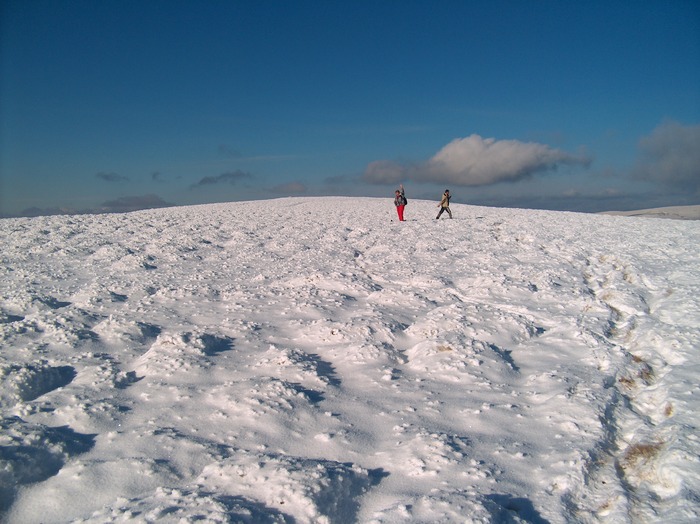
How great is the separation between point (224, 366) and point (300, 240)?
11729 mm

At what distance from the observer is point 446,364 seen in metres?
7.93

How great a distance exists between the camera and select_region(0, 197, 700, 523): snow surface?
4.80 m

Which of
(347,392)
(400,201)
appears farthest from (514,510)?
(400,201)

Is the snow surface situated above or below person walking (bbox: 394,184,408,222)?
below

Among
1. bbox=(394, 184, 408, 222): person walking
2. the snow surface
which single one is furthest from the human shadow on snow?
bbox=(394, 184, 408, 222): person walking

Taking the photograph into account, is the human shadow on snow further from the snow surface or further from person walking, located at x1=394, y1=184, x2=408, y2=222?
person walking, located at x1=394, y1=184, x2=408, y2=222

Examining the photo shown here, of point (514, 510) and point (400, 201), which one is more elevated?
point (400, 201)

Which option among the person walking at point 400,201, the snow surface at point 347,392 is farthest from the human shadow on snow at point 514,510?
the person walking at point 400,201

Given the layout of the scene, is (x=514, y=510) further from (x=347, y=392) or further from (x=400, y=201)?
(x=400, y=201)

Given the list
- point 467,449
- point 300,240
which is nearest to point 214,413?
point 467,449

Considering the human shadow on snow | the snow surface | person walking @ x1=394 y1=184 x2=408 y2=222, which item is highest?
person walking @ x1=394 y1=184 x2=408 y2=222

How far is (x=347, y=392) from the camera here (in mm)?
7125

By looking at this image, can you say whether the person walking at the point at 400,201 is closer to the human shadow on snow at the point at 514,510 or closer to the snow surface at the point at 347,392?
the snow surface at the point at 347,392

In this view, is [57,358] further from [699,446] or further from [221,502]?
[699,446]
